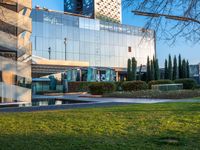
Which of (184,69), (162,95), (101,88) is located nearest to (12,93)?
(162,95)

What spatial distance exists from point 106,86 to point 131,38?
5640cm

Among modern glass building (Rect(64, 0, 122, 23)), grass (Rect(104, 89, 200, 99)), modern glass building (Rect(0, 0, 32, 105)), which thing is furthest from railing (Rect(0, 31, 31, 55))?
grass (Rect(104, 89, 200, 99))

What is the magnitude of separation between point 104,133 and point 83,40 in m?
68.5

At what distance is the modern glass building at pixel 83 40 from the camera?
67375 mm

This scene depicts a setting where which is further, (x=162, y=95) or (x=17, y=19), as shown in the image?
(x=162, y=95)

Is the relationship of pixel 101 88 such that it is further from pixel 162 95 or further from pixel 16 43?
pixel 16 43

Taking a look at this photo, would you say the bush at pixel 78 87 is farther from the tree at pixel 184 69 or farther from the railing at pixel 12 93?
the railing at pixel 12 93

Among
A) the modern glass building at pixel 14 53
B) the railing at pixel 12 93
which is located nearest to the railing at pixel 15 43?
the modern glass building at pixel 14 53

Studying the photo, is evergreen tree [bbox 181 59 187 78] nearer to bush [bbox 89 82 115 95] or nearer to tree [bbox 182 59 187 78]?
tree [bbox 182 59 187 78]

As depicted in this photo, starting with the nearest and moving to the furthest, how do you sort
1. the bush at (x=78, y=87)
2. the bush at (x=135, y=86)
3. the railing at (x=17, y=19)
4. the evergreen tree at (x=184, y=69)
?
the railing at (x=17, y=19)
the bush at (x=135, y=86)
the bush at (x=78, y=87)
the evergreen tree at (x=184, y=69)

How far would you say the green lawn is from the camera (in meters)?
5.95

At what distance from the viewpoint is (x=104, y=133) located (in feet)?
23.3

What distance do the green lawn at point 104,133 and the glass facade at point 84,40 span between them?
5296 centimetres

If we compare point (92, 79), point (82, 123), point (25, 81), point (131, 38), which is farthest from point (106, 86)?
point (131, 38)
